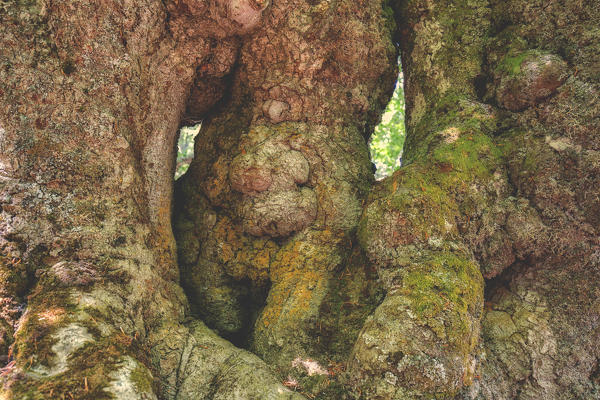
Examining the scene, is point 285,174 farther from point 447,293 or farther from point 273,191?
point 447,293

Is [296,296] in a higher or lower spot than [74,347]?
lower

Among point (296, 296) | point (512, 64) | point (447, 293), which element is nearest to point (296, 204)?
point (296, 296)

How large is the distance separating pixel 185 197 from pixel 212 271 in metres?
0.80

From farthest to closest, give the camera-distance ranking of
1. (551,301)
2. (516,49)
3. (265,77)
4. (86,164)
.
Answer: (265,77) < (516,49) < (551,301) < (86,164)

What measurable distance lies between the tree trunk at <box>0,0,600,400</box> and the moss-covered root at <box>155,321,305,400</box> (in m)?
0.02

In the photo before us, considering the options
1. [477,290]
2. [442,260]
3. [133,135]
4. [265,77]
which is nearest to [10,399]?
[133,135]

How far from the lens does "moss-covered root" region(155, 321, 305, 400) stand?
2379mm

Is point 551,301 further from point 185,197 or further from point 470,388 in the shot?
point 185,197

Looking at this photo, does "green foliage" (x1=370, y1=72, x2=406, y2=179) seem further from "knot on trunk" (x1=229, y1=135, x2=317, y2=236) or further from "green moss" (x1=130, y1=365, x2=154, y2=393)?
"green moss" (x1=130, y1=365, x2=154, y2=393)

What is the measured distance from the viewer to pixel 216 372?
2.56 m

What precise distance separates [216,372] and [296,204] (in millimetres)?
1336

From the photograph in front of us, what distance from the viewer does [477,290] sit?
2643mm

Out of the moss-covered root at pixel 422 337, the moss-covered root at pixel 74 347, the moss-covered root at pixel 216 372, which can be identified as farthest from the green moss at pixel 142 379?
the moss-covered root at pixel 422 337

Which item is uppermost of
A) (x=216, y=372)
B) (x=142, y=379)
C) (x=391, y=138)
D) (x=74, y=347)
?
(x=391, y=138)
